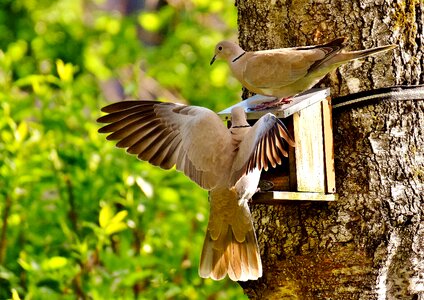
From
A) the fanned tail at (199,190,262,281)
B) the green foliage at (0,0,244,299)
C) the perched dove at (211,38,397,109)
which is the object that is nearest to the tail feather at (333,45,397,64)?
the perched dove at (211,38,397,109)

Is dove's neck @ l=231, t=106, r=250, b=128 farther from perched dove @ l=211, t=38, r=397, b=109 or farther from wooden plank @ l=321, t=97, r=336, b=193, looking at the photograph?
wooden plank @ l=321, t=97, r=336, b=193

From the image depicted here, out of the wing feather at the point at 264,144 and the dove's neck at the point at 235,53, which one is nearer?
the wing feather at the point at 264,144

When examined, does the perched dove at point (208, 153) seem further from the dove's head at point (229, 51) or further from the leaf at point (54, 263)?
the leaf at point (54, 263)

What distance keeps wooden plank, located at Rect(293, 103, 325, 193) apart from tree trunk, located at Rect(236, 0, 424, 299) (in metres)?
0.13

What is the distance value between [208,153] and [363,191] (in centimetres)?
68

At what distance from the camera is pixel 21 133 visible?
4926 millimetres

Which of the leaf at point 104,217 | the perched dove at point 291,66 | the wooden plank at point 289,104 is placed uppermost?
the perched dove at point 291,66

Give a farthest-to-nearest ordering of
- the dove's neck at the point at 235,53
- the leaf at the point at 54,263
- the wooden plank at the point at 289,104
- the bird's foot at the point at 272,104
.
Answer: the leaf at the point at 54,263, the dove's neck at the point at 235,53, the bird's foot at the point at 272,104, the wooden plank at the point at 289,104

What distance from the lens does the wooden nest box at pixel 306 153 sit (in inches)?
132

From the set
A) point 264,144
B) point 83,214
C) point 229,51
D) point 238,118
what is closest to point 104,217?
point 83,214

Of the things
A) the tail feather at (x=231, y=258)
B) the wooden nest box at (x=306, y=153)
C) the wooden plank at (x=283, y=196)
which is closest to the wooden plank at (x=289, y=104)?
the wooden nest box at (x=306, y=153)

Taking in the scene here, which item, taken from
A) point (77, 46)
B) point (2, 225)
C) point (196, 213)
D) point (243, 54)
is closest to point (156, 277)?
point (196, 213)

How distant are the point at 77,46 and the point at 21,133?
12.5 ft

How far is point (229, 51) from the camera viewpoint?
12.4 feet
